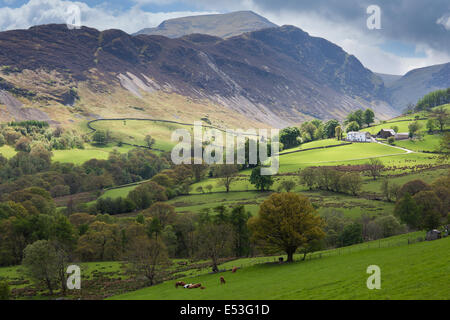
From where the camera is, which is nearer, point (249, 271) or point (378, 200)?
point (249, 271)

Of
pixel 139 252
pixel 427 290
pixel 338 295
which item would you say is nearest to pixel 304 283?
pixel 338 295

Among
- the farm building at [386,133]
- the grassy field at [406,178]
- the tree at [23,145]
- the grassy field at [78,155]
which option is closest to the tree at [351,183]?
the grassy field at [406,178]

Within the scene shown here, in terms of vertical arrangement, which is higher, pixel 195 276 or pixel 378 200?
pixel 378 200

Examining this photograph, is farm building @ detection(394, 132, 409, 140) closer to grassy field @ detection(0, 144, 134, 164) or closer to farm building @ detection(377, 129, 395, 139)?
farm building @ detection(377, 129, 395, 139)

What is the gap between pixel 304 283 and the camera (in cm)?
3117

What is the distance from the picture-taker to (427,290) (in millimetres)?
21531

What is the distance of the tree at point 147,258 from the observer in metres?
49.4

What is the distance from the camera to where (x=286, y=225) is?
48.1 m

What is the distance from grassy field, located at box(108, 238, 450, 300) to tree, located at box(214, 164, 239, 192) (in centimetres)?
8029
